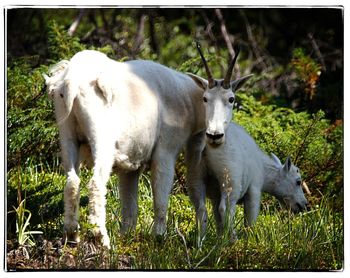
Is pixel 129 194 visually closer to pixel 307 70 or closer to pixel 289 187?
pixel 289 187

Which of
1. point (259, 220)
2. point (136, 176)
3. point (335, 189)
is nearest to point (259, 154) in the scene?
point (259, 220)

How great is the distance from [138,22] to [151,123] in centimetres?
1089

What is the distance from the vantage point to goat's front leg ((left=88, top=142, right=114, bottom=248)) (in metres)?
7.69

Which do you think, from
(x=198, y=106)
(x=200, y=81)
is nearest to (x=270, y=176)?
(x=198, y=106)

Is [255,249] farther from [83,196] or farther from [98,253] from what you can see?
[83,196]

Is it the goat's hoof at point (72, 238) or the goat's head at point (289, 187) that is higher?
the goat's hoof at point (72, 238)

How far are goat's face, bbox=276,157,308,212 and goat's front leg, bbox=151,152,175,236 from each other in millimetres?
1900

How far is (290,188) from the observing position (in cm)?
1025

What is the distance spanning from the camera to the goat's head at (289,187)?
10.2 meters

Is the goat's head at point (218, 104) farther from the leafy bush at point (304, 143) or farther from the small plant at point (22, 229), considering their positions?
the leafy bush at point (304, 143)

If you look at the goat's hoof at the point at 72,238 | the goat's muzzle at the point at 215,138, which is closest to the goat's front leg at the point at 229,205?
the goat's muzzle at the point at 215,138

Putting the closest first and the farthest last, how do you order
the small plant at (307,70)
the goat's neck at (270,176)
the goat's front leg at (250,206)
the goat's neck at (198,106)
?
the goat's neck at (198,106) → the goat's front leg at (250,206) → the goat's neck at (270,176) → the small plant at (307,70)

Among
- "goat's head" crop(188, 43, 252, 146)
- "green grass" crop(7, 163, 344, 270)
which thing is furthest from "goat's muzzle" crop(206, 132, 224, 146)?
"green grass" crop(7, 163, 344, 270)

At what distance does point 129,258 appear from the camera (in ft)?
26.4
